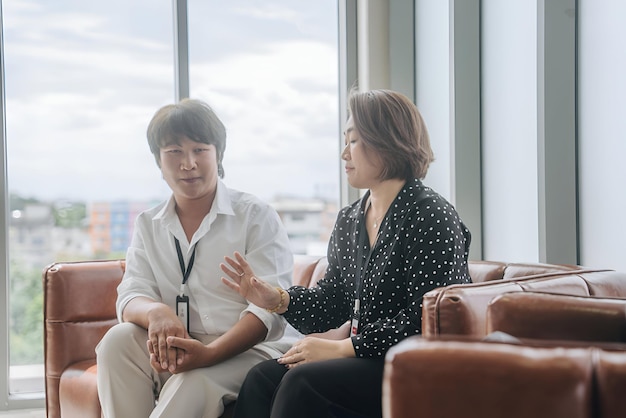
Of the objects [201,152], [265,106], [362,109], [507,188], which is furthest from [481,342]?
[265,106]

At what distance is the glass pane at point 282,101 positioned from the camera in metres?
4.06

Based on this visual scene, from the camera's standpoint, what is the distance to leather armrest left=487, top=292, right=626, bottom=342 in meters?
1.26

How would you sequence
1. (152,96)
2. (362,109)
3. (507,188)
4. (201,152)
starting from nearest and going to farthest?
1. (362,109)
2. (201,152)
3. (507,188)
4. (152,96)

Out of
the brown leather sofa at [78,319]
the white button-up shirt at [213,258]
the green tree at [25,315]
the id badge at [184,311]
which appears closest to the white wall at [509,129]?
the brown leather sofa at [78,319]

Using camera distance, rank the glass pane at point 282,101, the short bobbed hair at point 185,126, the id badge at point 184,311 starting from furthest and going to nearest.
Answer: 1. the glass pane at point 282,101
2. the short bobbed hair at point 185,126
3. the id badge at point 184,311

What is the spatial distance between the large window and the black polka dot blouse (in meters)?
1.77

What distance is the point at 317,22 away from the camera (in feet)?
13.6

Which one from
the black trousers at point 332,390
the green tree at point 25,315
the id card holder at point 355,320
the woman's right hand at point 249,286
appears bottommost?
the green tree at point 25,315

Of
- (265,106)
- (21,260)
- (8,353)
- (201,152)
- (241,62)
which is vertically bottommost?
(8,353)

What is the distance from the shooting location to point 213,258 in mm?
2494

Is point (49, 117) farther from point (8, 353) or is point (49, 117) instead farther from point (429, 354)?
point (429, 354)

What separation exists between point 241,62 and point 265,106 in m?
0.29

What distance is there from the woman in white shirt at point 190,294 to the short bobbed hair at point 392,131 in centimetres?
55

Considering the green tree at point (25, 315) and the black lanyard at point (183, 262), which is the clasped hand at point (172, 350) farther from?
the green tree at point (25, 315)
